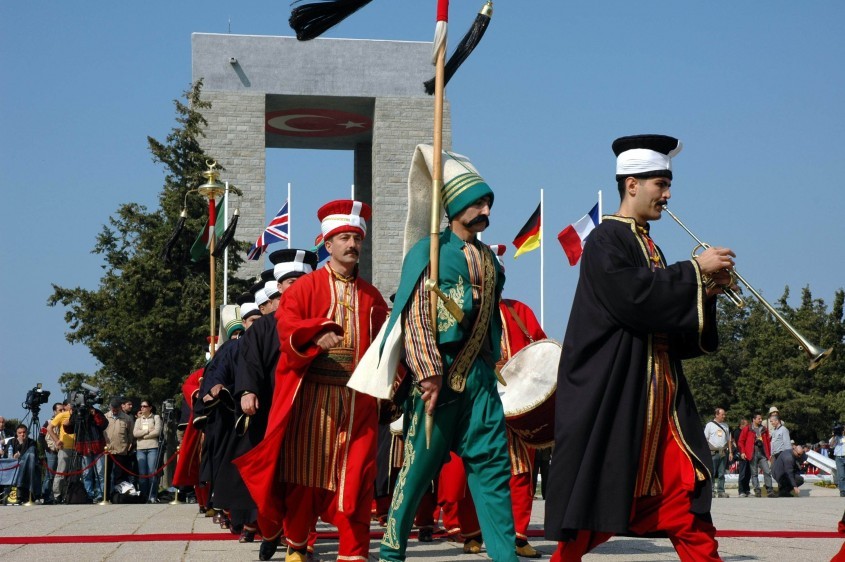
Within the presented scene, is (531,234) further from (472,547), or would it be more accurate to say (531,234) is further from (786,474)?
(472,547)

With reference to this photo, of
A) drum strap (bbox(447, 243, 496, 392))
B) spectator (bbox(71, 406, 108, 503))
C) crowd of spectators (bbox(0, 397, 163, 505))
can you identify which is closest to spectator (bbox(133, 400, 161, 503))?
crowd of spectators (bbox(0, 397, 163, 505))

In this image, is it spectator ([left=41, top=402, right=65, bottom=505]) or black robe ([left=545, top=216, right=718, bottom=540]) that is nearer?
black robe ([left=545, top=216, right=718, bottom=540])

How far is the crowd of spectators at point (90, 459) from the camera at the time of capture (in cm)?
1856

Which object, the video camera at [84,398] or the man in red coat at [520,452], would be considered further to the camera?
the video camera at [84,398]

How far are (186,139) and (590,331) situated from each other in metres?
24.1

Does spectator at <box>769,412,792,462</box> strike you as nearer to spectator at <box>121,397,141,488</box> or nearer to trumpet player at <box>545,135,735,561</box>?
spectator at <box>121,397,141,488</box>

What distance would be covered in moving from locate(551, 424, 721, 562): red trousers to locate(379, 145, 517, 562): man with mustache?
61 centimetres

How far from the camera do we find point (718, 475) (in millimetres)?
21312

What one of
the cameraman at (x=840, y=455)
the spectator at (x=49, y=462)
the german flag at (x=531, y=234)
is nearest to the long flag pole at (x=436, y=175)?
the spectator at (x=49, y=462)

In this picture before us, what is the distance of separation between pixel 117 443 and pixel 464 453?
13844mm

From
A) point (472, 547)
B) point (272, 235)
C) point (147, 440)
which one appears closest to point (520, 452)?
point (472, 547)

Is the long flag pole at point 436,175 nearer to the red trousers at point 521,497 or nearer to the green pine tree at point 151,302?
the red trousers at point 521,497

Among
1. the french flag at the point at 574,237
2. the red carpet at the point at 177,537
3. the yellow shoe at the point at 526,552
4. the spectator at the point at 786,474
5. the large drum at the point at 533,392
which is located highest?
the french flag at the point at 574,237

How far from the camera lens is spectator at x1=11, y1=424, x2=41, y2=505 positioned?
60.4 feet
